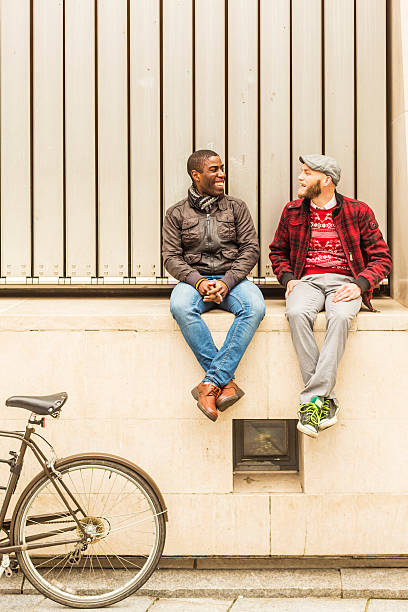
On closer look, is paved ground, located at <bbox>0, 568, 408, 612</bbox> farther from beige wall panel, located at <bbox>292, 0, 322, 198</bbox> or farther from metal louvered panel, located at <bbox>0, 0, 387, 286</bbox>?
beige wall panel, located at <bbox>292, 0, 322, 198</bbox>

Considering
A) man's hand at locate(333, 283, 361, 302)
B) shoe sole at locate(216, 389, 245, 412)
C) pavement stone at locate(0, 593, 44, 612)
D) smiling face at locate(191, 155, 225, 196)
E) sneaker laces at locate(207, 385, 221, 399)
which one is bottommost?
pavement stone at locate(0, 593, 44, 612)

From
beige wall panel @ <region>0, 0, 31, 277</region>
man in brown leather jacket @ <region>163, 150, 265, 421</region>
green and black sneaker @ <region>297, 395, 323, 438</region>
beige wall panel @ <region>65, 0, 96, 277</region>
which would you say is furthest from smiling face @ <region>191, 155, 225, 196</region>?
green and black sneaker @ <region>297, 395, 323, 438</region>

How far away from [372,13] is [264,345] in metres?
2.97

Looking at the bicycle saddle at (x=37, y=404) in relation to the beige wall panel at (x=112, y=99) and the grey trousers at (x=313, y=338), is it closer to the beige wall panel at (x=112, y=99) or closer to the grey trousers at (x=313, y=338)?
the grey trousers at (x=313, y=338)

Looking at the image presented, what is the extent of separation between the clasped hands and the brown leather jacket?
0.25 m

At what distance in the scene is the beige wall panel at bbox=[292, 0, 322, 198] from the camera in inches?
247

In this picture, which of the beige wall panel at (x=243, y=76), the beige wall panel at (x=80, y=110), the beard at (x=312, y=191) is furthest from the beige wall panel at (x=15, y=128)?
the beard at (x=312, y=191)

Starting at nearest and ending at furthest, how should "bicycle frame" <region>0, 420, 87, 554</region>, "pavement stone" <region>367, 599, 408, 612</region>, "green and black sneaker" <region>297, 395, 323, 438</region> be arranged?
1. "bicycle frame" <region>0, 420, 87, 554</region>
2. "pavement stone" <region>367, 599, 408, 612</region>
3. "green and black sneaker" <region>297, 395, 323, 438</region>

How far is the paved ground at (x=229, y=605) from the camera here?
4.83 metres

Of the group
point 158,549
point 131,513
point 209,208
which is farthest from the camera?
point 209,208

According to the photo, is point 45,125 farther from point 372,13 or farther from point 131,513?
point 131,513

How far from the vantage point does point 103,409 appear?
17.5 ft

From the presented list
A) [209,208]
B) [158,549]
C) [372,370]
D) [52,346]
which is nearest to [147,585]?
[158,549]

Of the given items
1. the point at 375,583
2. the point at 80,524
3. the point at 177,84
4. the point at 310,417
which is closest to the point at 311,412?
the point at 310,417
